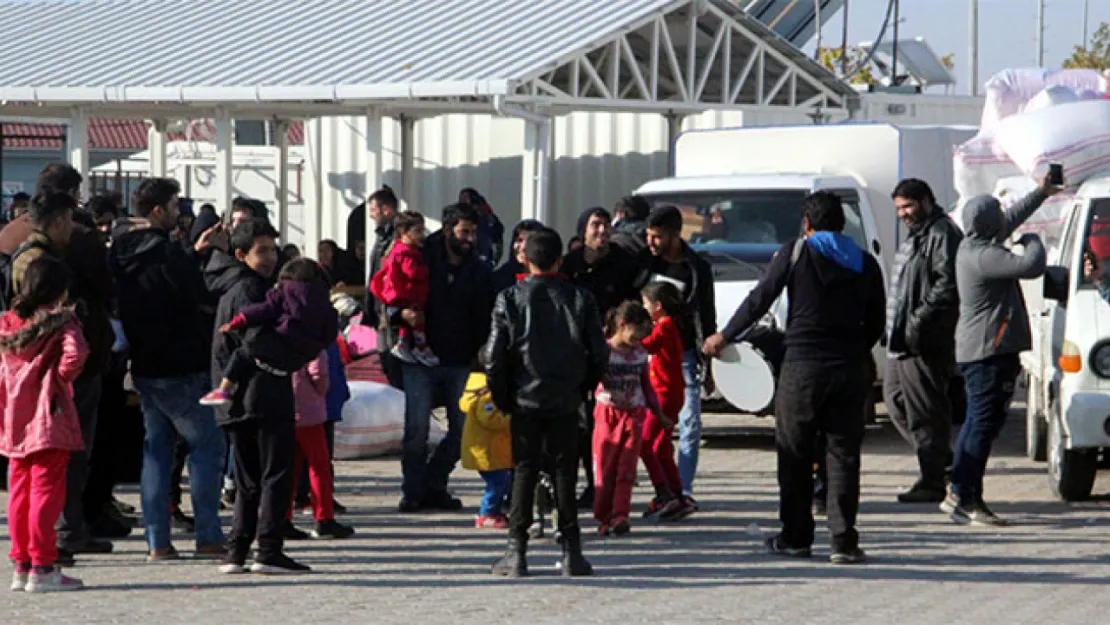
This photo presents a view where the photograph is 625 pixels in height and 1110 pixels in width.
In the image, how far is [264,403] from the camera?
377 inches

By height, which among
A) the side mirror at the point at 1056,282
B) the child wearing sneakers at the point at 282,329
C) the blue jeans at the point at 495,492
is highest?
the side mirror at the point at 1056,282

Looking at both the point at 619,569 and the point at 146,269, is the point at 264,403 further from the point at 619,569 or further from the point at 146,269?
the point at 619,569

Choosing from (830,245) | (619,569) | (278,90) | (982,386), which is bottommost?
(619,569)

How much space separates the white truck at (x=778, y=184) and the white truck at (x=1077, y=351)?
7.40ft

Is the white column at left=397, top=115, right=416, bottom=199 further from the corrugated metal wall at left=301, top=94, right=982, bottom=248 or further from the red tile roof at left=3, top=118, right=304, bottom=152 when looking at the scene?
the red tile roof at left=3, top=118, right=304, bottom=152

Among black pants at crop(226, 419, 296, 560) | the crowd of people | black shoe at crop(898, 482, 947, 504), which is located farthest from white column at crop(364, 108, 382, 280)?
black pants at crop(226, 419, 296, 560)

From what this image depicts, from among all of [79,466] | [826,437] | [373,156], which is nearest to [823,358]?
[826,437]

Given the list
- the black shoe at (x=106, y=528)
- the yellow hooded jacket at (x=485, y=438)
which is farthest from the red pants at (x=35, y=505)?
the yellow hooded jacket at (x=485, y=438)

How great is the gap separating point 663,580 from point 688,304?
95.7 inches

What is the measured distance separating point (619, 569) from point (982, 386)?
8.78 feet

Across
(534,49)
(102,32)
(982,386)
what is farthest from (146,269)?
(102,32)

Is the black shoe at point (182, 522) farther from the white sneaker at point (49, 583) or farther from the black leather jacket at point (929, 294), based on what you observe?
the black leather jacket at point (929, 294)

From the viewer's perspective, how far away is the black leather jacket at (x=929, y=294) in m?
11.9

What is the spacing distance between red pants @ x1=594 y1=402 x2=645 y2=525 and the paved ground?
8.3 inches
